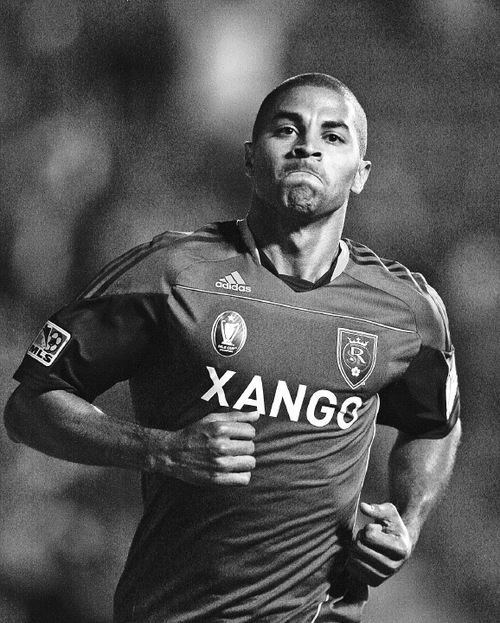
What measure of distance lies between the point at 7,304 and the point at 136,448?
858 millimetres

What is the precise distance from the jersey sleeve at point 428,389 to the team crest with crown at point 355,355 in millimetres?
97

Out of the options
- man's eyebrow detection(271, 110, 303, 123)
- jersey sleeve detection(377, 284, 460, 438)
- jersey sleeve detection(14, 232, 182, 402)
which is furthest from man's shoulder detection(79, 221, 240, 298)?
jersey sleeve detection(377, 284, 460, 438)

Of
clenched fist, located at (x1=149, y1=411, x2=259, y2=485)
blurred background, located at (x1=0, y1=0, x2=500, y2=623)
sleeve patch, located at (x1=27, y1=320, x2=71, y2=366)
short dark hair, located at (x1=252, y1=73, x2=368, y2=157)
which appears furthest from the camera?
blurred background, located at (x1=0, y1=0, x2=500, y2=623)

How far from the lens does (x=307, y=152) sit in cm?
166

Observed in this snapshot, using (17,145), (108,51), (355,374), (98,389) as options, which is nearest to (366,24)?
(108,51)

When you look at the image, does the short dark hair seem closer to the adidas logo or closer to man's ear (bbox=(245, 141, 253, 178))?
man's ear (bbox=(245, 141, 253, 178))

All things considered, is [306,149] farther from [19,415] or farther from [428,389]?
[19,415]

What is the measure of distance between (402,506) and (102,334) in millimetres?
625

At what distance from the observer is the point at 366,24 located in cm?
240

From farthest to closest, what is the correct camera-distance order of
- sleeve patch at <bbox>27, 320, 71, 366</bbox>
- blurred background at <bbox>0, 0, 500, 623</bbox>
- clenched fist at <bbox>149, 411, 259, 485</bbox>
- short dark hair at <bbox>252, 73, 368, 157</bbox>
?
blurred background at <bbox>0, 0, 500, 623</bbox>
short dark hair at <bbox>252, 73, 368, 157</bbox>
sleeve patch at <bbox>27, 320, 71, 366</bbox>
clenched fist at <bbox>149, 411, 259, 485</bbox>

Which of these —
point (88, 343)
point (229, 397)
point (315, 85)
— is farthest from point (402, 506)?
point (315, 85)

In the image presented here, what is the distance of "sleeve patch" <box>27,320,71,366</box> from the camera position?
160cm

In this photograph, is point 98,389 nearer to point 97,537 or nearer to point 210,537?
point 210,537

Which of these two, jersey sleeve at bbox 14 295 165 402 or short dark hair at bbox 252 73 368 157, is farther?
short dark hair at bbox 252 73 368 157
